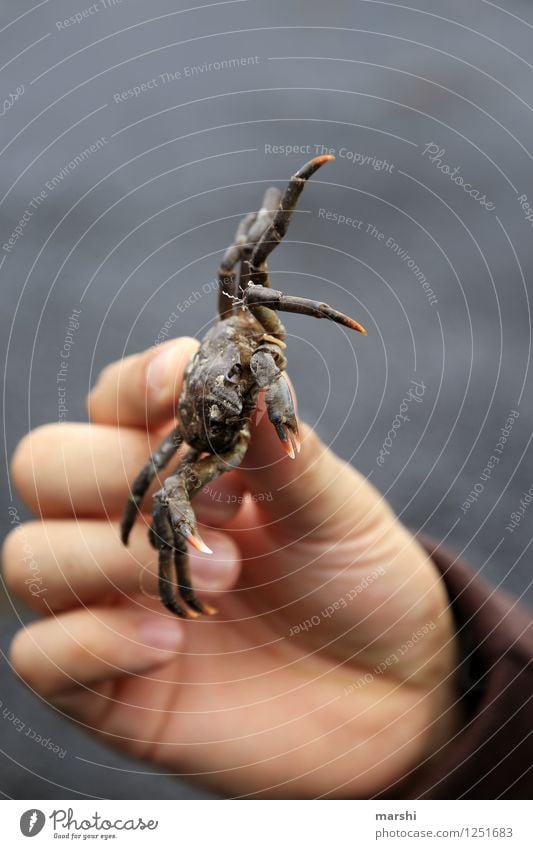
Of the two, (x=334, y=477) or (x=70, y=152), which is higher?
(x=70, y=152)

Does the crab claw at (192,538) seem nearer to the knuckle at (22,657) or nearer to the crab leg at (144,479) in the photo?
the crab leg at (144,479)

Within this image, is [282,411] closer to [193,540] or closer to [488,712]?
[193,540]

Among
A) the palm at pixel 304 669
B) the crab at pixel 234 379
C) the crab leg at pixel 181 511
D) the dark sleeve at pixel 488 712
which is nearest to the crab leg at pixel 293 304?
the crab at pixel 234 379

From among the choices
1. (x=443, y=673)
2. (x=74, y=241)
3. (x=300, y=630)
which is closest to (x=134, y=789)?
(x=300, y=630)

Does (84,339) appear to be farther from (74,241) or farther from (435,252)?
(435,252)

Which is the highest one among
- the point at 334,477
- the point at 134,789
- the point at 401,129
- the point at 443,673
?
the point at 401,129

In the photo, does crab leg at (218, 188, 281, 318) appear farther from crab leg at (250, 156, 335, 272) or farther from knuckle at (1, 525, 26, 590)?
knuckle at (1, 525, 26, 590)

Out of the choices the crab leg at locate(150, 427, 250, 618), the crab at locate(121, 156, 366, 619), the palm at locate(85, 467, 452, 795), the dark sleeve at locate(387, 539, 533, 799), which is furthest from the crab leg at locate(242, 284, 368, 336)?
the dark sleeve at locate(387, 539, 533, 799)
